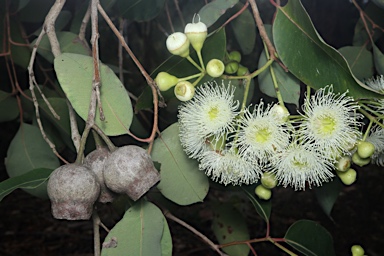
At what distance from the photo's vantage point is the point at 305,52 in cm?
84

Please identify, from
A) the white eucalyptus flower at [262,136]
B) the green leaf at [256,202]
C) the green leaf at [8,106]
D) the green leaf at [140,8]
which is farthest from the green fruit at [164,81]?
the green leaf at [8,106]

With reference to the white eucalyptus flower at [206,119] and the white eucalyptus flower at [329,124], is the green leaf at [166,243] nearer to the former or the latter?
the white eucalyptus flower at [206,119]

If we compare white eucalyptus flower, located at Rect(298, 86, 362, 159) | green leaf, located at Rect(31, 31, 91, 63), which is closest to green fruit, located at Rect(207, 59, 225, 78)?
white eucalyptus flower, located at Rect(298, 86, 362, 159)

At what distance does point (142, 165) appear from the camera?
27.8 inches

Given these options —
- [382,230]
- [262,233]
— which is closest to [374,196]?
[382,230]

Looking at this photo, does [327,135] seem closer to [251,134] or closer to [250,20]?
[251,134]

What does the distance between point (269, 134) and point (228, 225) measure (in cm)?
83

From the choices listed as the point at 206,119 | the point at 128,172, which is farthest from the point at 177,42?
the point at 128,172

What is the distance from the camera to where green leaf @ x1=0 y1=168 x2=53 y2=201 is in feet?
2.60

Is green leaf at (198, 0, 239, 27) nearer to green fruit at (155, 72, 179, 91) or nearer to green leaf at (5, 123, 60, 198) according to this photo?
green fruit at (155, 72, 179, 91)

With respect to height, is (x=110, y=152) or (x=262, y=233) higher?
(x=110, y=152)

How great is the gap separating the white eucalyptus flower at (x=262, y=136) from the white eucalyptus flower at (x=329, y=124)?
3cm

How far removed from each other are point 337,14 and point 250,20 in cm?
103

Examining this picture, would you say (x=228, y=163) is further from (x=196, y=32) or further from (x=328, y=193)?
(x=328, y=193)
